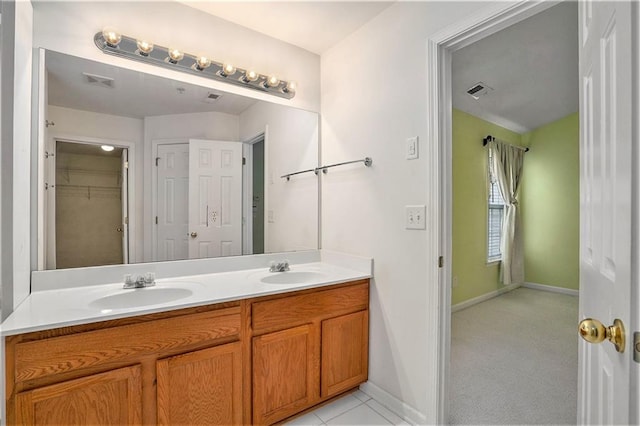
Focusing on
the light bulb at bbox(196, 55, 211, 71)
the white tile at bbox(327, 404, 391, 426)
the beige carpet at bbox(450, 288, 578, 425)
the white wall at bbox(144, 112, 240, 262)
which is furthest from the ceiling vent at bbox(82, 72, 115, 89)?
the beige carpet at bbox(450, 288, 578, 425)

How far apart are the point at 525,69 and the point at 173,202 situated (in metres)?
3.22

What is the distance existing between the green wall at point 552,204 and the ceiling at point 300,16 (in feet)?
13.0

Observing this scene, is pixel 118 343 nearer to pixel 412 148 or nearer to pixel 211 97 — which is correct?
pixel 211 97

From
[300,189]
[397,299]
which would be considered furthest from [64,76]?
[397,299]

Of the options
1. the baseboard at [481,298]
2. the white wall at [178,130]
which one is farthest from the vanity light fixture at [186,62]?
the baseboard at [481,298]

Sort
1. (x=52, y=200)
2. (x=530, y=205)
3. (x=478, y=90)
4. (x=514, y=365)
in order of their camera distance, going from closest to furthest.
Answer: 1. (x=52, y=200)
2. (x=514, y=365)
3. (x=478, y=90)
4. (x=530, y=205)

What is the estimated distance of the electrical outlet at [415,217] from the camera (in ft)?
5.27

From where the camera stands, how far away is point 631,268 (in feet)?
1.75

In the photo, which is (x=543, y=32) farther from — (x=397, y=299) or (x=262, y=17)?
(x=397, y=299)

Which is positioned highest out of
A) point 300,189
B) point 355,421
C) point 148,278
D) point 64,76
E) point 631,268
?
point 64,76

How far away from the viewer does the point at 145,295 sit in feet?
5.05

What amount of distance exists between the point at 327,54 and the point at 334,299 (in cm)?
178

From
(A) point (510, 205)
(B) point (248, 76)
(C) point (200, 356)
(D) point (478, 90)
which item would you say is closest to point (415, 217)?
(C) point (200, 356)

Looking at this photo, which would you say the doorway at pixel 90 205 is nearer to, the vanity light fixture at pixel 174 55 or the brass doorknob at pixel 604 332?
the vanity light fixture at pixel 174 55
